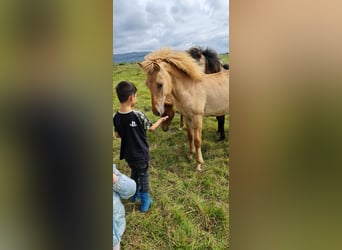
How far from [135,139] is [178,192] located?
389 millimetres

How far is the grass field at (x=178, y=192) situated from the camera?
5.99 ft

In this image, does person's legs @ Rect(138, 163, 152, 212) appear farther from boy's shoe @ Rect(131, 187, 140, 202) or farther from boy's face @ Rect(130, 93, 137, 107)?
boy's face @ Rect(130, 93, 137, 107)

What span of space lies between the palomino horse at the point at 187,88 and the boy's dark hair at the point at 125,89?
98 mm

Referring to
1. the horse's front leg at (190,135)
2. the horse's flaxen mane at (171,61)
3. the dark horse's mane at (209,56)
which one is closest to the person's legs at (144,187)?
the horse's front leg at (190,135)

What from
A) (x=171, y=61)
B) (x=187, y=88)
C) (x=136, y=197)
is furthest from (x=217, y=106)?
(x=136, y=197)

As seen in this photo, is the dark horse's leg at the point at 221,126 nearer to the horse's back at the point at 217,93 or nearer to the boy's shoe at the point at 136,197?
the horse's back at the point at 217,93

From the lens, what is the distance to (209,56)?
181 cm

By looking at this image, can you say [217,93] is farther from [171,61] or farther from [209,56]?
[171,61]

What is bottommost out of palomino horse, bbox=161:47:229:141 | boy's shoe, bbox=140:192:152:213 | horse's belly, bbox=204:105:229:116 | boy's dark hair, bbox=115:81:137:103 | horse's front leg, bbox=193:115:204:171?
boy's shoe, bbox=140:192:152:213

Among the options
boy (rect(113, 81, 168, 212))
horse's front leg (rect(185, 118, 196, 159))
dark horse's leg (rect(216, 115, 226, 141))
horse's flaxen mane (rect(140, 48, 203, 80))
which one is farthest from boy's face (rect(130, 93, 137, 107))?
dark horse's leg (rect(216, 115, 226, 141))

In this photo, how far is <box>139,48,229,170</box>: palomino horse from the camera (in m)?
1.83

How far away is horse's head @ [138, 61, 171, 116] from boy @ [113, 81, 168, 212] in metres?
0.08
